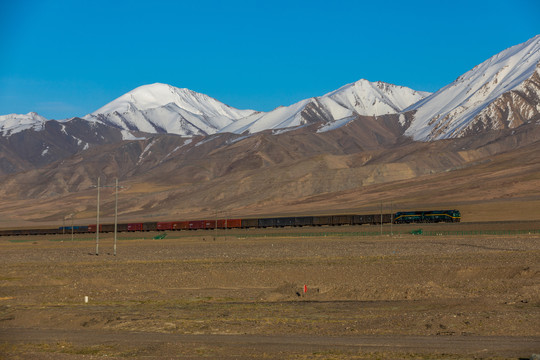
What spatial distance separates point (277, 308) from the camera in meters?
35.6

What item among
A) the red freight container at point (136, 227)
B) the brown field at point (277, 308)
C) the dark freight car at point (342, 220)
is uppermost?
the dark freight car at point (342, 220)

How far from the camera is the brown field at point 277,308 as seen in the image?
85.4 ft

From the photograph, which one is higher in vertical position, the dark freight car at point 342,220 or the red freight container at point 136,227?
the dark freight car at point 342,220

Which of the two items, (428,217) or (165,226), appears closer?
(428,217)

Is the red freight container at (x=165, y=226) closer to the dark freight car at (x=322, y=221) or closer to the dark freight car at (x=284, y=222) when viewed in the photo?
the dark freight car at (x=284, y=222)

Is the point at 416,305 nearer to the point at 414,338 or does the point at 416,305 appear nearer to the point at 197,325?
the point at 414,338

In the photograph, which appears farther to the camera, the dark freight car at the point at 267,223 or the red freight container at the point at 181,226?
the red freight container at the point at 181,226

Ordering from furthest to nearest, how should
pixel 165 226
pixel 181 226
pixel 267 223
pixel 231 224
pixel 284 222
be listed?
pixel 165 226, pixel 181 226, pixel 231 224, pixel 267 223, pixel 284 222

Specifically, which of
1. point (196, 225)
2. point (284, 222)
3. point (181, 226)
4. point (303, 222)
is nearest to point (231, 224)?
point (196, 225)

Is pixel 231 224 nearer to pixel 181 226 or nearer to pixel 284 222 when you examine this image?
pixel 181 226

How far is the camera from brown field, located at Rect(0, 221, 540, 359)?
26.0 m

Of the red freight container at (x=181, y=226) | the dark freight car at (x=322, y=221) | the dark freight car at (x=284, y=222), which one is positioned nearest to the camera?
the dark freight car at (x=322, y=221)

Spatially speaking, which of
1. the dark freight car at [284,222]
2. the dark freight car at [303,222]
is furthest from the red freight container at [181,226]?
the dark freight car at [303,222]

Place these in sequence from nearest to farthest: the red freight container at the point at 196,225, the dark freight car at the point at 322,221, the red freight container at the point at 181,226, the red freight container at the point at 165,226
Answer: the dark freight car at the point at 322,221, the red freight container at the point at 196,225, the red freight container at the point at 181,226, the red freight container at the point at 165,226
